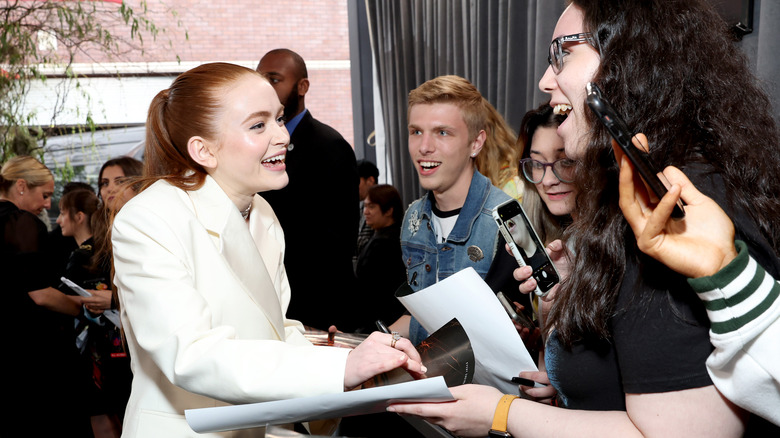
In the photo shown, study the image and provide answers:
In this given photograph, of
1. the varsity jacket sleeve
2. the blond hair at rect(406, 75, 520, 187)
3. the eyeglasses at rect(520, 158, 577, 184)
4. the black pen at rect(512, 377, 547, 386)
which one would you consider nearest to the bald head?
the blond hair at rect(406, 75, 520, 187)

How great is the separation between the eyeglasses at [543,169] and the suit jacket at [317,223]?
4.26ft

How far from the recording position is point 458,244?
1.98 m

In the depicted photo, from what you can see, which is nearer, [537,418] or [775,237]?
[775,237]

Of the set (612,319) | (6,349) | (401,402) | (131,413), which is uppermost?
(612,319)

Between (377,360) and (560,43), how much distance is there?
0.64m

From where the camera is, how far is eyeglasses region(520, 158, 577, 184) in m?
1.84

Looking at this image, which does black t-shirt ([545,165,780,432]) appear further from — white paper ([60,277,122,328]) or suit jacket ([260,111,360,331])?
white paper ([60,277,122,328])

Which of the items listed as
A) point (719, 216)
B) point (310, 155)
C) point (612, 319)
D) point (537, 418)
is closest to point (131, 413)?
point (537, 418)

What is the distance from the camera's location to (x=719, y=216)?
2.63 ft

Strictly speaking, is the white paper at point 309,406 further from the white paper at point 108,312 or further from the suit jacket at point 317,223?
the suit jacket at point 317,223

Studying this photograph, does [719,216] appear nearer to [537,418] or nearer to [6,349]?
[537,418]

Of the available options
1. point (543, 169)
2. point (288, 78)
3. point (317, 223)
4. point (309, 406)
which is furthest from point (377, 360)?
point (288, 78)

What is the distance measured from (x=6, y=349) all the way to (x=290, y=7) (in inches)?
268

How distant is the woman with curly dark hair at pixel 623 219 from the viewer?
0.87 metres
